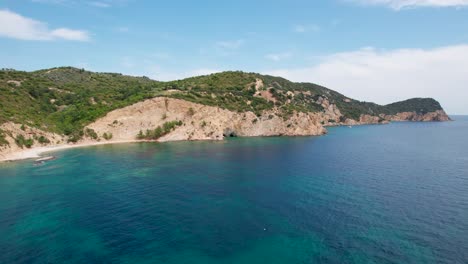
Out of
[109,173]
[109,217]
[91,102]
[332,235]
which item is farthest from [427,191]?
[91,102]

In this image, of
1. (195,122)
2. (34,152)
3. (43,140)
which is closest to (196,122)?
(195,122)

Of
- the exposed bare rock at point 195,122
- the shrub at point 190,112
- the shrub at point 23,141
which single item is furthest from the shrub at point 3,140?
the shrub at point 190,112

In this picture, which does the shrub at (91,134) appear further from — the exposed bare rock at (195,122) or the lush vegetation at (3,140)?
the lush vegetation at (3,140)

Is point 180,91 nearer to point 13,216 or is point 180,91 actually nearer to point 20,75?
point 20,75

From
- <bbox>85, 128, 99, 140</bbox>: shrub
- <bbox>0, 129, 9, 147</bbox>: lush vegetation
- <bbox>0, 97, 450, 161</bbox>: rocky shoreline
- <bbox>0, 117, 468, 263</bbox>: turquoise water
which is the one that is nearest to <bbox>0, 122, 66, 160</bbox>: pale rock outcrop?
<bbox>0, 97, 450, 161</bbox>: rocky shoreline

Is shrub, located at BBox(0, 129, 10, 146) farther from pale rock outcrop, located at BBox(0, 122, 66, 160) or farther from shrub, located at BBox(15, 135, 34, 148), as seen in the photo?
shrub, located at BBox(15, 135, 34, 148)

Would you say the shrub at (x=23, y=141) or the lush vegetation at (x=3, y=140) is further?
the shrub at (x=23, y=141)
